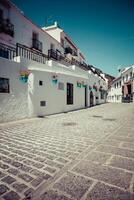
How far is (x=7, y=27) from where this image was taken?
13461mm

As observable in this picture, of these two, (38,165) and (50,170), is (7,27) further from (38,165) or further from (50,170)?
(50,170)

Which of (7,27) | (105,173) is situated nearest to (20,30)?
(7,27)

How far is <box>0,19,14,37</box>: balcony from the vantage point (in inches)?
513

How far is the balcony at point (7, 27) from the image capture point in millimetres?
13028

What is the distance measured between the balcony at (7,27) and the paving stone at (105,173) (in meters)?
14.2

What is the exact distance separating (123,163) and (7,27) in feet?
49.2

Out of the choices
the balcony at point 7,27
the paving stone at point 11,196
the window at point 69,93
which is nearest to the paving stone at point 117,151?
the paving stone at point 11,196

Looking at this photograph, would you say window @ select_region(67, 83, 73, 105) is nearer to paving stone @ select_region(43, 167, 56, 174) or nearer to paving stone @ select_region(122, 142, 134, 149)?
paving stone @ select_region(122, 142, 134, 149)

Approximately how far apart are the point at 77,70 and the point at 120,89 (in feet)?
85.3

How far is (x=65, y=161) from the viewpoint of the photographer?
3186 millimetres

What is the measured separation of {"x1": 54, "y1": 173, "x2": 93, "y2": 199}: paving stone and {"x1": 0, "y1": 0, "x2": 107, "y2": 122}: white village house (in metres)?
6.73

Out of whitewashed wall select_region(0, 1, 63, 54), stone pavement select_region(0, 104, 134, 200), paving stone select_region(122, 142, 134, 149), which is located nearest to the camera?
stone pavement select_region(0, 104, 134, 200)

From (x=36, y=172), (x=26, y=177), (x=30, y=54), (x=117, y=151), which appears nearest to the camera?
(x=26, y=177)

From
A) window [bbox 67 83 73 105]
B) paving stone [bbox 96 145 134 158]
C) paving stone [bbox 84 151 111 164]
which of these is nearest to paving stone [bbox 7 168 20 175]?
paving stone [bbox 84 151 111 164]
